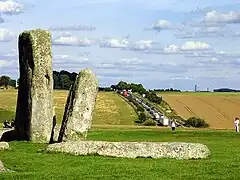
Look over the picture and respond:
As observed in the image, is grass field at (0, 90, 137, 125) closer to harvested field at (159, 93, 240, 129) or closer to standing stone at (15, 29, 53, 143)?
harvested field at (159, 93, 240, 129)

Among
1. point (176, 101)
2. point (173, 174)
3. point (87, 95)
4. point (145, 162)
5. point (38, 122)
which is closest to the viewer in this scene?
point (173, 174)

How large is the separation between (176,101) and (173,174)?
81.6m

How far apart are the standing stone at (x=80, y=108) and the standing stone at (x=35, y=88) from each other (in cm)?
359

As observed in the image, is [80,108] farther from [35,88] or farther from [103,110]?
[103,110]

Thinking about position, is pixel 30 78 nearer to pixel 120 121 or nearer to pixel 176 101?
pixel 120 121

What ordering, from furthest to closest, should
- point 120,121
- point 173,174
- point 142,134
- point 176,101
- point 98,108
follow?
point 176,101
point 98,108
point 120,121
point 142,134
point 173,174

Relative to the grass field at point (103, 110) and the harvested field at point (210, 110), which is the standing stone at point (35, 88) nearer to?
the grass field at point (103, 110)

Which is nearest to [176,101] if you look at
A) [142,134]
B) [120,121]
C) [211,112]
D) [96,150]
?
[211,112]

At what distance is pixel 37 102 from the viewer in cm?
3266

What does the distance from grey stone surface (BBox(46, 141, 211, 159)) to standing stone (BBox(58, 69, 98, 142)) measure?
150 inches

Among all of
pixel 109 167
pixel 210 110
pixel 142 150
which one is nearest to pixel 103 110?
pixel 210 110

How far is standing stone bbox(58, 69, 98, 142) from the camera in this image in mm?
28312

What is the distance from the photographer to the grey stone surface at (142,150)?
23.8 meters

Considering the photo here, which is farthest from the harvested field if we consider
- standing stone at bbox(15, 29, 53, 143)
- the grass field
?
standing stone at bbox(15, 29, 53, 143)
